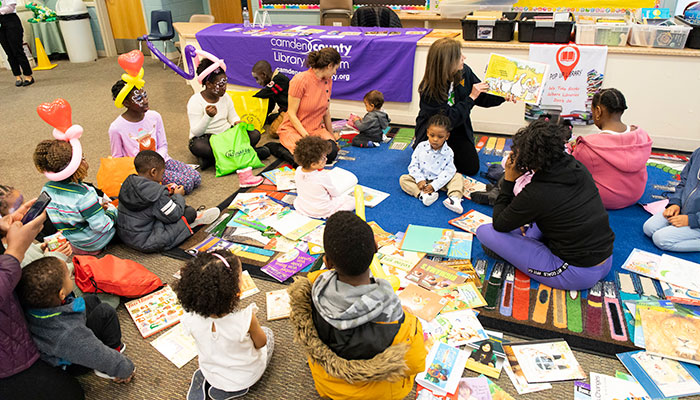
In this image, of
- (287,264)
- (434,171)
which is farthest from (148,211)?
(434,171)

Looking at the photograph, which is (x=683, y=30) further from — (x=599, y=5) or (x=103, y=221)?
(x=103, y=221)

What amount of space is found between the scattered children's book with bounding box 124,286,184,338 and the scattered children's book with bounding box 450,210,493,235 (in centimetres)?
194

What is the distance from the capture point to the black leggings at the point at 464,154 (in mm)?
3934

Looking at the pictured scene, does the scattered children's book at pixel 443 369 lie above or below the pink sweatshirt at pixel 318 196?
below

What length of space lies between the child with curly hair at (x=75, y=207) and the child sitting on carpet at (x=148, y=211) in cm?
13

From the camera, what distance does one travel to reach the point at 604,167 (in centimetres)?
324

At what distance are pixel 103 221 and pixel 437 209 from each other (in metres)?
2.34

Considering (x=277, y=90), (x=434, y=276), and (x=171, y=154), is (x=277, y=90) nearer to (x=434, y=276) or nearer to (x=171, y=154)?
(x=171, y=154)

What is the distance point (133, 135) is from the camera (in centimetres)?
356

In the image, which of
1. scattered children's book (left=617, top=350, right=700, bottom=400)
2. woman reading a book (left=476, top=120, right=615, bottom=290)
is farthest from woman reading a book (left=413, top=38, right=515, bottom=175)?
scattered children's book (left=617, top=350, right=700, bottom=400)

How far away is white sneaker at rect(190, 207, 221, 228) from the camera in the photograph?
10.8ft

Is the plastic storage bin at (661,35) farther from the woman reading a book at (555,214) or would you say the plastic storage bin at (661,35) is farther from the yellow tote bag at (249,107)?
the yellow tote bag at (249,107)

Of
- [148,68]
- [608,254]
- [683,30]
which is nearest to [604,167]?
[608,254]

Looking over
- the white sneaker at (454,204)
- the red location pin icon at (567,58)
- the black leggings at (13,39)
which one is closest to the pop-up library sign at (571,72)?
the red location pin icon at (567,58)
